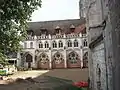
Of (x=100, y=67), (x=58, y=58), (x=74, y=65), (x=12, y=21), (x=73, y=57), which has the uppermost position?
(x=12, y=21)

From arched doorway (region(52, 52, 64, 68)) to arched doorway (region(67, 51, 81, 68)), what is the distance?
5.25ft

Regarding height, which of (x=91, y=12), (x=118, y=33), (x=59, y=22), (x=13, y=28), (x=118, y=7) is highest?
(x=59, y=22)

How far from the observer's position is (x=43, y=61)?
51.9m

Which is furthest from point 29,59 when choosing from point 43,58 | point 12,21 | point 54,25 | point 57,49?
point 12,21

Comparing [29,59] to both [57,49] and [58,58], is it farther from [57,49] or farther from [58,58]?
[57,49]

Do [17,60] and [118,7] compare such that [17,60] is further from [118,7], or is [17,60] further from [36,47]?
[118,7]

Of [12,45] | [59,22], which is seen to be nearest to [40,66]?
[59,22]

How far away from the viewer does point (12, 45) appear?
1508 cm

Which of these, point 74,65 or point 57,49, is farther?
point 57,49

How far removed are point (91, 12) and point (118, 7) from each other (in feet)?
38.4

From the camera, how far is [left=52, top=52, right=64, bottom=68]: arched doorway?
2019 inches

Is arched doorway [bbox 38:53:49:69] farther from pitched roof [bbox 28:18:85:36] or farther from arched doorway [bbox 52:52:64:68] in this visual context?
pitched roof [bbox 28:18:85:36]

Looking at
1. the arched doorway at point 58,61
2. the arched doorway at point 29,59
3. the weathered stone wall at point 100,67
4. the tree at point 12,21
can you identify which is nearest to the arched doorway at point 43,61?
the arched doorway at point 58,61

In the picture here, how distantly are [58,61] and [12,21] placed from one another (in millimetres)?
37741
